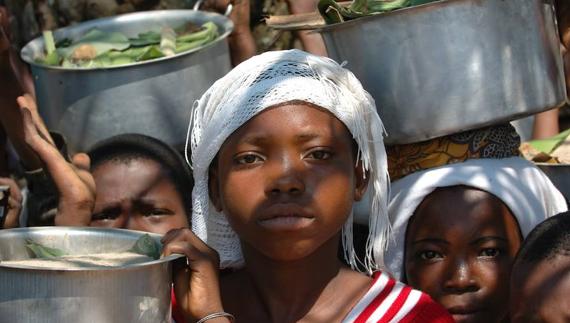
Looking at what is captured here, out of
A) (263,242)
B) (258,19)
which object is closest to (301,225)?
(263,242)

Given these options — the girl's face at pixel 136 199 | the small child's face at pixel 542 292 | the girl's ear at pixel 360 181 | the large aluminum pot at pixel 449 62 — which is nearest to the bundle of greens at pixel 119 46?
the girl's face at pixel 136 199

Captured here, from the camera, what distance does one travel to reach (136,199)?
11.5 feet

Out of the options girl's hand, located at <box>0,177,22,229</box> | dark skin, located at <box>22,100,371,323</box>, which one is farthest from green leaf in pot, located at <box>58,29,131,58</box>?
dark skin, located at <box>22,100,371,323</box>

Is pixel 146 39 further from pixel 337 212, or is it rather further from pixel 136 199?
pixel 337 212

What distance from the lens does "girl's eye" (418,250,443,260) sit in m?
3.05

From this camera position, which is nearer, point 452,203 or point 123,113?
point 452,203

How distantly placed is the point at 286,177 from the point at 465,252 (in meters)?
0.81

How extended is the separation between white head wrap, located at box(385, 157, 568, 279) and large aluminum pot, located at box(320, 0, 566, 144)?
23cm

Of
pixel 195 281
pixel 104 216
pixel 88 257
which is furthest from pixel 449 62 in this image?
pixel 104 216

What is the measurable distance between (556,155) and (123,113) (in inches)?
55.9

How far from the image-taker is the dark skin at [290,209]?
95.1 inches

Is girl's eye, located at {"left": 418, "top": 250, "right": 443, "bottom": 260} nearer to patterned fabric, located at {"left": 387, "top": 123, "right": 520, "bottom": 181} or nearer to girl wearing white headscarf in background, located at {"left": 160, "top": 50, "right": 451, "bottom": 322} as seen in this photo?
patterned fabric, located at {"left": 387, "top": 123, "right": 520, "bottom": 181}

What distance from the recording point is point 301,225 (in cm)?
241

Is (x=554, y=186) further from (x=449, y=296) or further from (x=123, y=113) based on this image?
(x=123, y=113)
